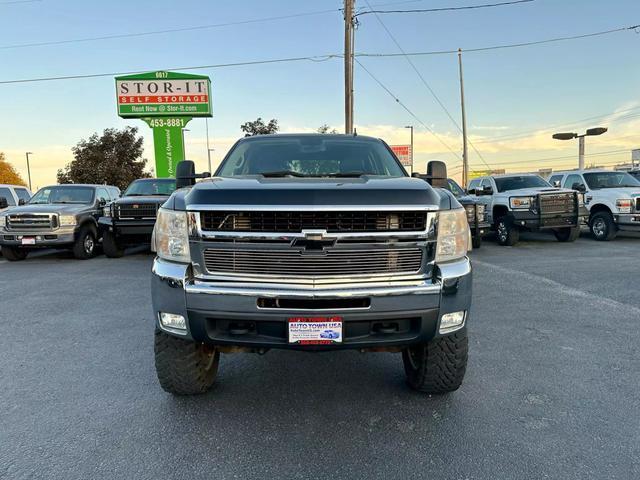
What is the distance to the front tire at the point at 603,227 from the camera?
12.1 m

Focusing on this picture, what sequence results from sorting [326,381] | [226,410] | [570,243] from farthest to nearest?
1. [570,243]
2. [326,381]
3. [226,410]

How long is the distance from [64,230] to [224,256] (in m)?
9.20

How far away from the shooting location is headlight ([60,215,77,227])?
1005 centimetres

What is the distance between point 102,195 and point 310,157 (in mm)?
9968

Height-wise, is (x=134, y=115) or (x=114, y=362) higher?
(x=134, y=115)

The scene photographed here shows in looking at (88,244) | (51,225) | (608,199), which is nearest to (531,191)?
(608,199)

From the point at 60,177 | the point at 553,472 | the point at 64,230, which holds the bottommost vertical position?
the point at 553,472

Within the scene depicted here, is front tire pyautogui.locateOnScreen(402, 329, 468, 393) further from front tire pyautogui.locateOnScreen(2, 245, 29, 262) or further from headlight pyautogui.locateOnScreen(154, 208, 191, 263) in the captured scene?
front tire pyautogui.locateOnScreen(2, 245, 29, 262)

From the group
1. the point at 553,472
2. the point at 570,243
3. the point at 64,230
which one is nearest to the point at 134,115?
the point at 64,230

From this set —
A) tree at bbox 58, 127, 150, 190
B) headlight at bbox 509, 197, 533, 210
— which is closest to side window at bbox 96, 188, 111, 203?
headlight at bbox 509, 197, 533, 210

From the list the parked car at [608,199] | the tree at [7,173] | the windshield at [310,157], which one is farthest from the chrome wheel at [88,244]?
the tree at [7,173]

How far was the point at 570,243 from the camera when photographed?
1198cm

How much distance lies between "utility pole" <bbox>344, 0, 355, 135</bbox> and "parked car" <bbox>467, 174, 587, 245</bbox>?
8.09m

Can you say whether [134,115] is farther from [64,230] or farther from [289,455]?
[289,455]
